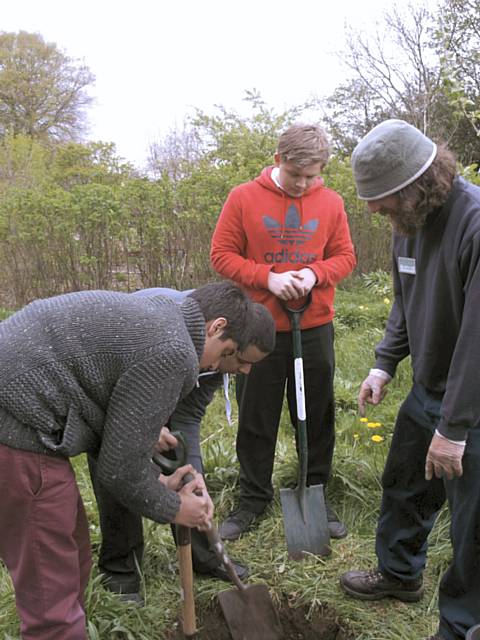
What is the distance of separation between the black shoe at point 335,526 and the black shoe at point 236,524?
0.40 m

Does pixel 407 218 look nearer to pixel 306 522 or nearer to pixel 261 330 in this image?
pixel 261 330

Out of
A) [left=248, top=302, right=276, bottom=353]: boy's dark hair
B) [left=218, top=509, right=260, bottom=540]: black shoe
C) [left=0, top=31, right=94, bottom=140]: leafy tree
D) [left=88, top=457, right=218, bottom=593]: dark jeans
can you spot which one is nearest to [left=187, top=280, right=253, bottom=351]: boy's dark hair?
[left=248, top=302, right=276, bottom=353]: boy's dark hair

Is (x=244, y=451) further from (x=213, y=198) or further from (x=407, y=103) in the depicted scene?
(x=407, y=103)

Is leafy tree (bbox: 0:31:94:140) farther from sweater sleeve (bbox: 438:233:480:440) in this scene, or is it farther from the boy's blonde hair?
sweater sleeve (bbox: 438:233:480:440)

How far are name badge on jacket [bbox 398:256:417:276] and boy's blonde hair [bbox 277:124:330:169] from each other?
83 cm

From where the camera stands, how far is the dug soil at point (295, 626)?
100 inches

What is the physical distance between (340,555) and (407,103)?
18.3m

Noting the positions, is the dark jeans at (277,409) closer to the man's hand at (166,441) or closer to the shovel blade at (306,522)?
the shovel blade at (306,522)

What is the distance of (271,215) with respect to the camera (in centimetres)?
295

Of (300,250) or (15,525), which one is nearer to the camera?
(15,525)

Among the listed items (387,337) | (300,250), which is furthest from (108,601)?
(300,250)

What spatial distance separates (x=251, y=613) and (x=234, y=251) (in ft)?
5.68

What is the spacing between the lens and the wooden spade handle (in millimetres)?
2275

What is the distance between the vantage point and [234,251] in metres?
3.04
